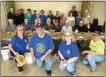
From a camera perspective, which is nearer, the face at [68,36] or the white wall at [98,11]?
the face at [68,36]

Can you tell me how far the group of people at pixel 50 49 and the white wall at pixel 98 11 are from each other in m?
2.58

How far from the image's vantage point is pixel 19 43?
145 inches

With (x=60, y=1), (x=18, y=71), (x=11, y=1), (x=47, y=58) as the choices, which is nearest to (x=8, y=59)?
(x=18, y=71)

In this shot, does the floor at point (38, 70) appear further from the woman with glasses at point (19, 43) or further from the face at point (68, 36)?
the face at point (68, 36)

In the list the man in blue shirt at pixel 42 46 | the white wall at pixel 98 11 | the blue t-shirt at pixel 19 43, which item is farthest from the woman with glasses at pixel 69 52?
the white wall at pixel 98 11

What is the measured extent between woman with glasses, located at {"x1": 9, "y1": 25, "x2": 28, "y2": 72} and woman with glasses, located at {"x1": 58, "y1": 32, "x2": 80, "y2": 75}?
2.61 feet

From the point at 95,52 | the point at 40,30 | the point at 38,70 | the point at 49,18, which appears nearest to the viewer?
the point at 40,30

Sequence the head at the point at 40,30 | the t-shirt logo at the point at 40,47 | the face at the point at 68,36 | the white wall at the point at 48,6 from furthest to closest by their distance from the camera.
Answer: the white wall at the point at 48,6, the t-shirt logo at the point at 40,47, the head at the point at 40,30, the face at the point at 68,36

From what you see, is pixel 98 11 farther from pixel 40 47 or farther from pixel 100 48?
pixel 40 47

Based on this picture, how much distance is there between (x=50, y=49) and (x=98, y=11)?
332 cm

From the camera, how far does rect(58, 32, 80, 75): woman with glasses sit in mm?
3332

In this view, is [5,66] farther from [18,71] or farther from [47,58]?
[47,58]

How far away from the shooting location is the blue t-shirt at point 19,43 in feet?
11.9

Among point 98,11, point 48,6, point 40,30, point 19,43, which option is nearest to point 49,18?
point 48,6
